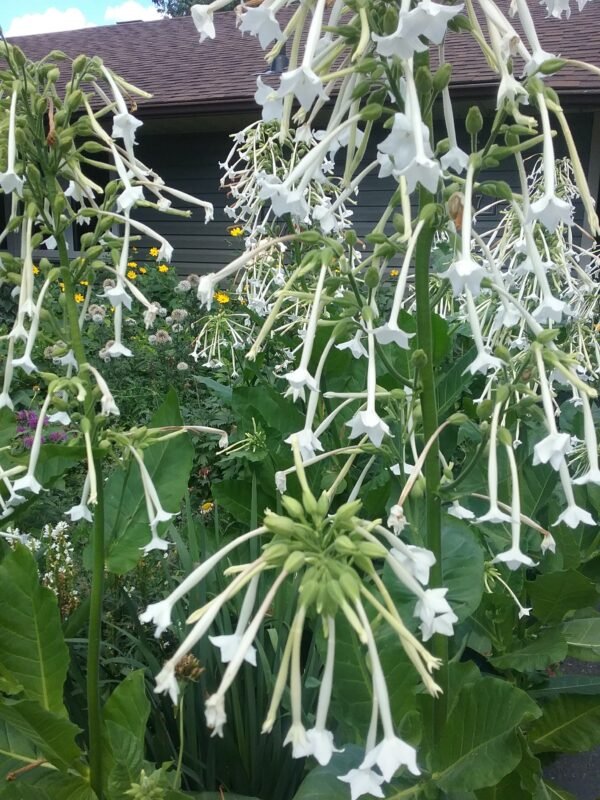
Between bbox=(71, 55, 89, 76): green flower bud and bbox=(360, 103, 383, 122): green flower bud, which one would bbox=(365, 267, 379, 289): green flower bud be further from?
bbox=(71, 55, 89, 76): green flower bud

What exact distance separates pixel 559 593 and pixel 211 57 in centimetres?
1070

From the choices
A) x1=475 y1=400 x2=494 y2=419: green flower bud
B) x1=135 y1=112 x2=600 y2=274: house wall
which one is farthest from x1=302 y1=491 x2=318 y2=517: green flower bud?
x1=135 y1=112 x2=600 y2=274: house wall

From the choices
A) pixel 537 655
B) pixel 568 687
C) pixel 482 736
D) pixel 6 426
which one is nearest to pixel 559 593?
pixel 537 655

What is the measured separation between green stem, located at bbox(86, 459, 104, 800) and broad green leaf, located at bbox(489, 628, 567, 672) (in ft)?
3.54

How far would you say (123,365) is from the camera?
5445 mm

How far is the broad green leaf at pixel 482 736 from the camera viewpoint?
4.28 feet

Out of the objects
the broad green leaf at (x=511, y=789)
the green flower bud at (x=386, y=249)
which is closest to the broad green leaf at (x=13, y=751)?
the broad green leaf at (x=511, y=789)

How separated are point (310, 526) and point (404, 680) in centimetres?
63

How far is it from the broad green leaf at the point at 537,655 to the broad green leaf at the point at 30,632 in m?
1.17

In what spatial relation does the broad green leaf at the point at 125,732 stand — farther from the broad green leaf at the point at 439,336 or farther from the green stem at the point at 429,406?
the broad green leaf at the point at 439,336

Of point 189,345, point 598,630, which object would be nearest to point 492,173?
point 189,345

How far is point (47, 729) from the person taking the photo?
61.1 inches

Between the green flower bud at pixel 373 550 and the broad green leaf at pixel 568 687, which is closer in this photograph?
the green flower bud at pixel 373 550

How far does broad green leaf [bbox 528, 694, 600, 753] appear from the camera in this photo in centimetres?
193
